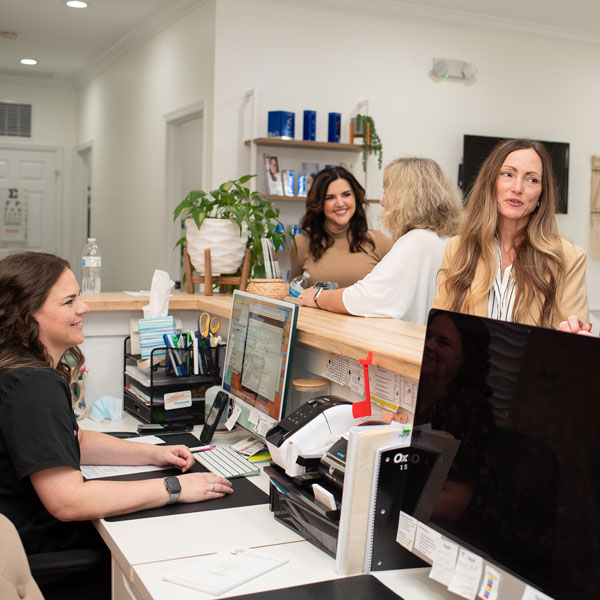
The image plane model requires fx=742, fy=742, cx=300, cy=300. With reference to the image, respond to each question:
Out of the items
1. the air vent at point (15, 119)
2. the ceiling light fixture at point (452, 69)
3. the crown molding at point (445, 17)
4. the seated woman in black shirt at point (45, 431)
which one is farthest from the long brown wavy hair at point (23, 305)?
the air vent at point (15, 119)

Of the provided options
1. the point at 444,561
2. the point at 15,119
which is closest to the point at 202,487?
the point at 444,561

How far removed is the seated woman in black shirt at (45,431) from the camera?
1.50m

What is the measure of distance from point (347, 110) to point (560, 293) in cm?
330

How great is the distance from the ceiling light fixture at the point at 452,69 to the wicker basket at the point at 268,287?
10.2 ft

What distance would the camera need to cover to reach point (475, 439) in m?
1.03

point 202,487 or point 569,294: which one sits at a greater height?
point 569,294

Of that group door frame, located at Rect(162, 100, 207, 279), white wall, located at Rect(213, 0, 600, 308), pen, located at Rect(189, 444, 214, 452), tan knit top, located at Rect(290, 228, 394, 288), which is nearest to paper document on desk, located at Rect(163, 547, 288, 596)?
pen, located at Rect(189, 444, 214, 452)

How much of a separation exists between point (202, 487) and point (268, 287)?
1.17 meters

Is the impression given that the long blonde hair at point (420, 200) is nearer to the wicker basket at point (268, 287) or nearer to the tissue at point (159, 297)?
the wicker basket at point (268, 287)

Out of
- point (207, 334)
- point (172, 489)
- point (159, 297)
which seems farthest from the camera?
point (159, 297)

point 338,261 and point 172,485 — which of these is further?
point 338,261

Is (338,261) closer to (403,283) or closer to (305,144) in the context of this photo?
(403,283)

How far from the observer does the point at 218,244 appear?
3066 mm

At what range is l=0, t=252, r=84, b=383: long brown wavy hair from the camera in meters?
1.61
